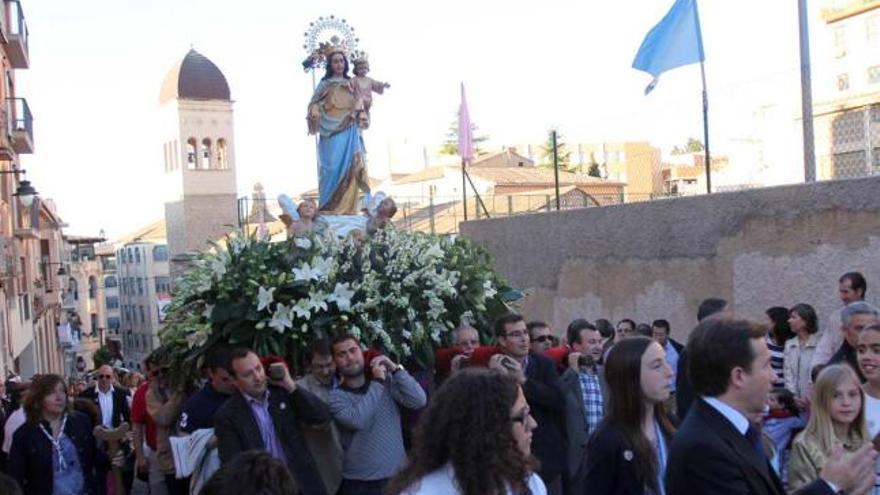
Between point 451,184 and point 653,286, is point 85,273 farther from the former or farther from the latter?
point 653,286

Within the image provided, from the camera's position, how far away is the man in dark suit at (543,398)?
594 cm

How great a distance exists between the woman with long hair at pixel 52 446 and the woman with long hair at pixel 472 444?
4.10 meters

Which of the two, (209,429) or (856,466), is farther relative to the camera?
(209,429)

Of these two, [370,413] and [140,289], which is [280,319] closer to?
[370,413]

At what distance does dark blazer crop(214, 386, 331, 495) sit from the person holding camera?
28 centimetres

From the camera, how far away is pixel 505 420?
120 inches

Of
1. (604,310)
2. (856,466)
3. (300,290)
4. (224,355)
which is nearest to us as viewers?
(856,466)

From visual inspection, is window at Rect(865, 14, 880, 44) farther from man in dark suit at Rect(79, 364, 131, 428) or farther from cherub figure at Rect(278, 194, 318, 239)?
man in dark suit at Rect(79, 364, 131, 428)

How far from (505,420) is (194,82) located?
65.5 m

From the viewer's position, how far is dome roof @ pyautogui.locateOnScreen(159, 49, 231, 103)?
6475 centimetres

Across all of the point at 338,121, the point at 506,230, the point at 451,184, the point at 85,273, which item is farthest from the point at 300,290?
the point at 85,273

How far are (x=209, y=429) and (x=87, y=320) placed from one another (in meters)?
83.7

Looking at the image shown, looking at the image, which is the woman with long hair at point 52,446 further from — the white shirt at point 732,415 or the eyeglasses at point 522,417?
the white shirt at point 732,415

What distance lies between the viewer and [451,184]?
47.4 m
